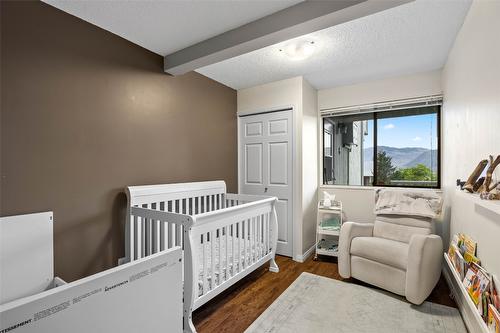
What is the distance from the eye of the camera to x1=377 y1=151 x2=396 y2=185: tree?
3.19 m

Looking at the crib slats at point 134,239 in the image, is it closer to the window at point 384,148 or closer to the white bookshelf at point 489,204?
the white bookshelf at point 489,204

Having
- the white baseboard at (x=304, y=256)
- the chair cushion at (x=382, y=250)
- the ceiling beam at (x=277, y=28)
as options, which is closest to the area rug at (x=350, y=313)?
the chair cushion at (x=382, y=250)

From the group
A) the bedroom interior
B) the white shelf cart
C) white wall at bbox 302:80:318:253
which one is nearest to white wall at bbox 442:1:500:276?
the bedroom interior

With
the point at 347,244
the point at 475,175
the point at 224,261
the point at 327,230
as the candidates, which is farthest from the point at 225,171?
the point at 475,175

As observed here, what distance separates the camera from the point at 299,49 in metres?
2.25

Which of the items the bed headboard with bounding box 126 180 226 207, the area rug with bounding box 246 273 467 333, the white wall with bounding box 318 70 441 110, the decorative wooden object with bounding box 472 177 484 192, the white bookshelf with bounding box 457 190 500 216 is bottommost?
the area rug with bounding box 246 273 467 333

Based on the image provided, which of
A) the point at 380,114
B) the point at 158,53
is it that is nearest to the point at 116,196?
the point at 158,53

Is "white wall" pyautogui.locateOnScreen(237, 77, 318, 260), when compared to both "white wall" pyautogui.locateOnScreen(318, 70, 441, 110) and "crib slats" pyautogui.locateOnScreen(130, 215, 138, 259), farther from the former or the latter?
"crib slats" pyautogui.locateOnScreen(130, 215, 138, 259)

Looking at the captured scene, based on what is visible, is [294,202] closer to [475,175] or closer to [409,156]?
[409,156]

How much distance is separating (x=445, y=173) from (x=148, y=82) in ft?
10.7

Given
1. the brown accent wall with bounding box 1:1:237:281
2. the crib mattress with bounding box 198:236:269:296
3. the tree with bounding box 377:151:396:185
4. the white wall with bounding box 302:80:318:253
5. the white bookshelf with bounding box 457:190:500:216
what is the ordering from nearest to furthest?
the white bookshelf with bounding box 457:190:500:216, the brown accent wall with bounding box 1:1:237:281, the crib mattress with bounding box 198:236:269:296, the white wall with bounding box 302:80:318:253, the tree with bounding box 377:151:396:185

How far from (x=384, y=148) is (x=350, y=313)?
2.16 meters

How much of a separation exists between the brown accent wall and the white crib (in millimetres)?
167

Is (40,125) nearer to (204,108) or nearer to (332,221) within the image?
(204,108)
